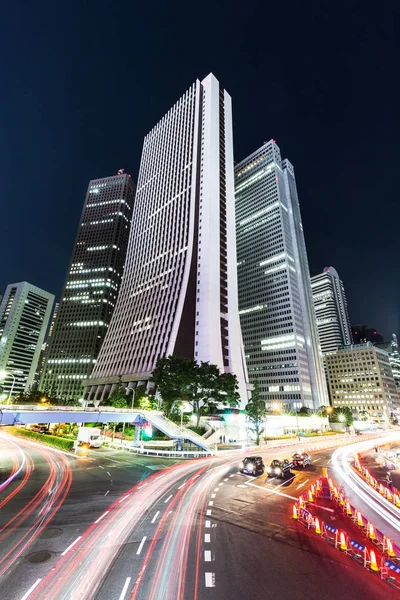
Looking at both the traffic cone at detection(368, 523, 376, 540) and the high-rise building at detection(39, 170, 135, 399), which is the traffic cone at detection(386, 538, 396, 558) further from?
the high-rise building at detection(39, 170, 135, 399)

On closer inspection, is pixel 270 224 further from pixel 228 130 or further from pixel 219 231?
pixel 219 231

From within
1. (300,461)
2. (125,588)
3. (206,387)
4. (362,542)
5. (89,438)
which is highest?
(206,387)

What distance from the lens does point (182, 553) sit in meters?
12.9

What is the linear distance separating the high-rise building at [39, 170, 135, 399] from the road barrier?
14837cm

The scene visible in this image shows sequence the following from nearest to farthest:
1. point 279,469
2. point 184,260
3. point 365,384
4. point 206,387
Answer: point 279,469 → point 206,387 → point 184,260 → point 365,384

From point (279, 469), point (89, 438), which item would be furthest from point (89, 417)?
point (279, 469)

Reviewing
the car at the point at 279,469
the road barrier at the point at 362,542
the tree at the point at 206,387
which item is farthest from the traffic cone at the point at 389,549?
the tree at the point at 206,387

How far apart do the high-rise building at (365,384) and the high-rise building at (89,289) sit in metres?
154

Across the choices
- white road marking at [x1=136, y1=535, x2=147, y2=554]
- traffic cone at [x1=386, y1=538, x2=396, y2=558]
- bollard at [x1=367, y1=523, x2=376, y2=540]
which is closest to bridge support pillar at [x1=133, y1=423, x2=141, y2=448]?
white road marking at [x1=136, y1=535, x2=147, y2=554]

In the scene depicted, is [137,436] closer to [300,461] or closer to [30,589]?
[300,461]

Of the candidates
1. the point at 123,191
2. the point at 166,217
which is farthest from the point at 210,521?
the point at 123,191

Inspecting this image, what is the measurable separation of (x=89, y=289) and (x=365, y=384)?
6992 inches

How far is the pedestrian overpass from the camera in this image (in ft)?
121

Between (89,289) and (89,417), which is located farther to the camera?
(89,289)
